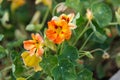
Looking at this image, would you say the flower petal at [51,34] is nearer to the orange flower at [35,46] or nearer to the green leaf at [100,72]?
the orange flower at [35,46]

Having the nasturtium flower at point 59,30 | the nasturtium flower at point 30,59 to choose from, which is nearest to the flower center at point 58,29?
the nasturtium flower at point 59,30

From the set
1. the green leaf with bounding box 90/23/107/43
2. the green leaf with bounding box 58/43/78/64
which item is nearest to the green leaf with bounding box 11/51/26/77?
the green leaf with bounding box 58/43/78/64

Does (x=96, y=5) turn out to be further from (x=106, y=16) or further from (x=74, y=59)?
(x=74, y=59)

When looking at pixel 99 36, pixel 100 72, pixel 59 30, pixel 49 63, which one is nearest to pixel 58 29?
pixel 59 30

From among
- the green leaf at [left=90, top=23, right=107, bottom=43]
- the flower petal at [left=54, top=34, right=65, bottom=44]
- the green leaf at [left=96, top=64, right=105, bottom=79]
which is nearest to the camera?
the flower petal at [left=54, top=34, right=65, bottom=44]

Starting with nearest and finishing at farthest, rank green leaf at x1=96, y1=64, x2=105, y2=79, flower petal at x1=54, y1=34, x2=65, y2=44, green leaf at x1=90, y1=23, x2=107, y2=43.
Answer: flower petal at x1=54, y1=34, x2=65, y2=44, green leaf at x1=90, y1=23, x2=107, y2=43, green leaf at x1=96, y1=64, x2=105, y2=79

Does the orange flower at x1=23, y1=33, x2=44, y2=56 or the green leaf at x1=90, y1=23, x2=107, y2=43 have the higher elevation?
the orange flower at x1=23, y1=33, x2=44, y2=56

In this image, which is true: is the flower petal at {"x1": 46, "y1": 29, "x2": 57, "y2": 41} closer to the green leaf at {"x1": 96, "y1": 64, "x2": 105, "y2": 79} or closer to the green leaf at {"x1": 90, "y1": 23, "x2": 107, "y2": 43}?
the green leaf at {"x1": 90, "y1": 23, "x2": 107, "y2": 43}
